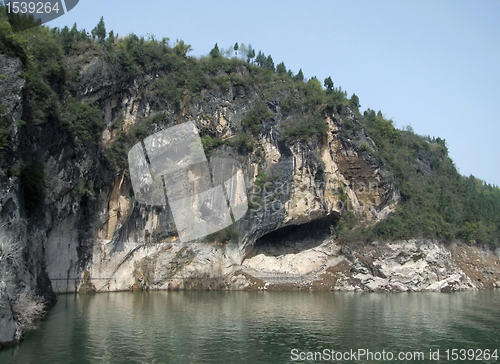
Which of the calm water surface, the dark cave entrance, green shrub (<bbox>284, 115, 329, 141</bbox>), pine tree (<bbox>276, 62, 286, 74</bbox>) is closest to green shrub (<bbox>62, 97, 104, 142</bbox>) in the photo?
the calm water surface

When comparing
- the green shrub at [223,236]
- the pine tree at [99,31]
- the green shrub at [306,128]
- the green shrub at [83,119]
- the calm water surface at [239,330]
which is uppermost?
the pine tree at [99,31]

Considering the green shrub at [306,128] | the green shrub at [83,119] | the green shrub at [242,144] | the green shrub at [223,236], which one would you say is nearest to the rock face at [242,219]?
the green shrub at [223,236]

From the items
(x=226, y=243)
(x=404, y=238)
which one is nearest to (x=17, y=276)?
(x=226, y=243)

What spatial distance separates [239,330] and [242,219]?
2090 centimetres

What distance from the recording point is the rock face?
30594mm

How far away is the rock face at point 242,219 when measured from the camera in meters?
30.6

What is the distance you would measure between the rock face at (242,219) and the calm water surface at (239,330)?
6929 mm

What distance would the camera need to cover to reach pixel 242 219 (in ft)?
124

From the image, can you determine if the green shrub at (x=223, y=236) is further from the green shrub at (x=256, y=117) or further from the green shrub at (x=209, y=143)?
the green shrub at (x=256, y=117)

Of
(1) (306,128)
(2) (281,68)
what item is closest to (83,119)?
(1) (306,128)

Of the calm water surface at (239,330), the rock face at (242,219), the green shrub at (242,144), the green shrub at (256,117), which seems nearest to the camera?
the calm water surface at (239,330)

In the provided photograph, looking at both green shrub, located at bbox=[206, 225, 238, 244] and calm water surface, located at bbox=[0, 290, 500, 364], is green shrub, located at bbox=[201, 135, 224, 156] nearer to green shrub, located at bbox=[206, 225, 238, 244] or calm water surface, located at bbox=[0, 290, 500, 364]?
green shrub, located at bbox=[206, 225, 238, 244]

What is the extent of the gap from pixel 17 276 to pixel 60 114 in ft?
40.7

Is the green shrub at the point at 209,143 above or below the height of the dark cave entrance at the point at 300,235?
above
